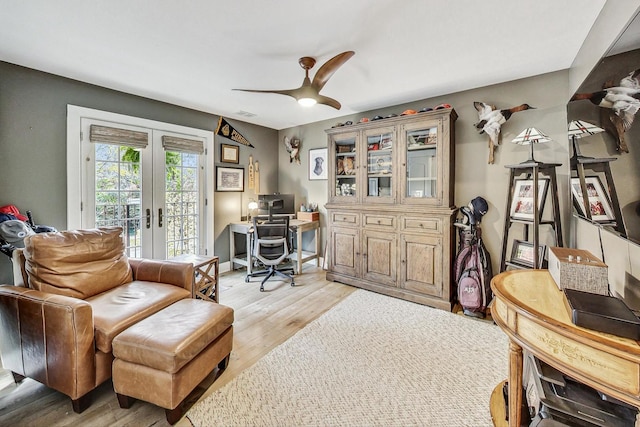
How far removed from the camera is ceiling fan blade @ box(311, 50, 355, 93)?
209 cm

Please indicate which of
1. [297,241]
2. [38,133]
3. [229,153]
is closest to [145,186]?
[38,133]

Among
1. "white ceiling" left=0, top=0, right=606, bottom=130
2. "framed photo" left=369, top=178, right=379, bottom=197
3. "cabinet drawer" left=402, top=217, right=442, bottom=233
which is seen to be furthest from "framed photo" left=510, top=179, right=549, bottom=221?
"framed photo" left=369, top=178, right=379, bottom=197

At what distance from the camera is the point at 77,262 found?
212cm

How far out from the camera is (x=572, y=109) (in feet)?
6.67

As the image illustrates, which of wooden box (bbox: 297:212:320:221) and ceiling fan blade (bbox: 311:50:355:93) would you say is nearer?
ceiling fan blade (bbox: 311:50:355:93)

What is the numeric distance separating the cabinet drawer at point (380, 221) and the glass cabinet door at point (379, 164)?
220 mm

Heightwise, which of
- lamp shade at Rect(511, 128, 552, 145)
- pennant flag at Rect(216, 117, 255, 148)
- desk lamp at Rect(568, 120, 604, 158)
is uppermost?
pennant flag at Rect(216, 117, 255, 148)

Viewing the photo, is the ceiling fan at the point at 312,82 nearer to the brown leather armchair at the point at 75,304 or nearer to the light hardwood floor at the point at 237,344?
the brown leather armchair at the point at 75,304

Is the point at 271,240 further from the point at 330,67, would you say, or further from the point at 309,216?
the point at 330,67

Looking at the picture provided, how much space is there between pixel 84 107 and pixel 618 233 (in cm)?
446

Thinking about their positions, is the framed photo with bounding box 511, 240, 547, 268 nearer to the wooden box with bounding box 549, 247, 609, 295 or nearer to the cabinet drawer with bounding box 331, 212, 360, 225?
the wooden box with bounding box 549, 247, 609, 295

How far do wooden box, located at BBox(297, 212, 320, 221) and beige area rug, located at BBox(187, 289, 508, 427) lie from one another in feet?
6.79

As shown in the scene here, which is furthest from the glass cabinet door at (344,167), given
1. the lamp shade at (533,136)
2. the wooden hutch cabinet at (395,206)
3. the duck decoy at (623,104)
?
the duck decoy at (623,104)

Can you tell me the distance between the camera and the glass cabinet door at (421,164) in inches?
125
